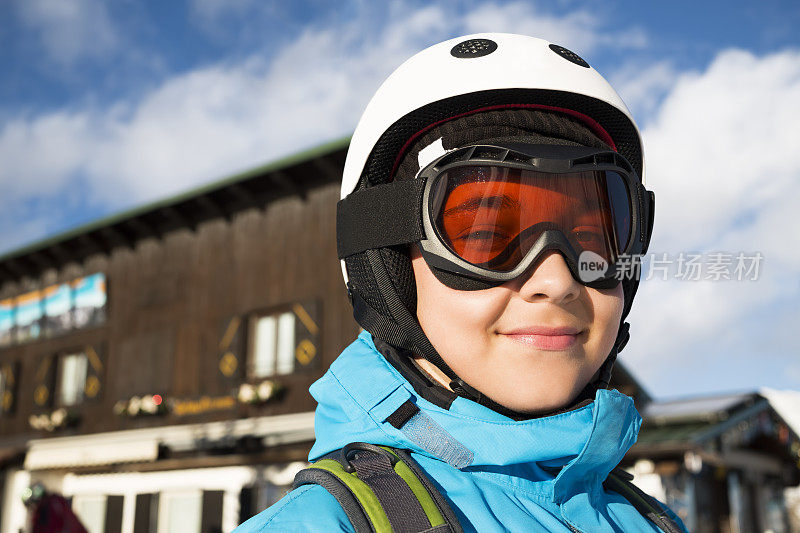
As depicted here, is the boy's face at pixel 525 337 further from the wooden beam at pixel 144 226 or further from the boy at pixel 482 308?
the wooden beam at pixel 144 226

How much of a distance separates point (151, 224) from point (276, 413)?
6.32 metres

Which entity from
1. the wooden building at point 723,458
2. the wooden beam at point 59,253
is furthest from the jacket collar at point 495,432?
the wooden beam at point 59,253

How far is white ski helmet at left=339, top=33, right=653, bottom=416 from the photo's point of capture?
1884 mm

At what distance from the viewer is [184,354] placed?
1571cm

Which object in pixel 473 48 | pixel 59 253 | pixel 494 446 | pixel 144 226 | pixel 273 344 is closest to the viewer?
pixel 494 446

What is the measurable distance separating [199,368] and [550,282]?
14.6 metres

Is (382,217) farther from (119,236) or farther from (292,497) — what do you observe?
(119,236)

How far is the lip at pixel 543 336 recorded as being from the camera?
1603 mm

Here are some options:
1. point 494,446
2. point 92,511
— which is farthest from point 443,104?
point 92,511

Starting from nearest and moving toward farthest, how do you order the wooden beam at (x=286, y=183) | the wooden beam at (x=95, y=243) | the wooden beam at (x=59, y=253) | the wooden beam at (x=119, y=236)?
the wooden beam at (x=286, y=183)
the wooden beam at (x=119, y=236)
the wooden beam at (x=95, y=243)
the wooden beam at (x=59, y=253)

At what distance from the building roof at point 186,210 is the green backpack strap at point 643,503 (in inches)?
444

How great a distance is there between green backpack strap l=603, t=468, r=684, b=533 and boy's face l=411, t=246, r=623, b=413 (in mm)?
473

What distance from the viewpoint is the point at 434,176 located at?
177cm

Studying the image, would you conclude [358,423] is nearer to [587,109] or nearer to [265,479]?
[587,109]
